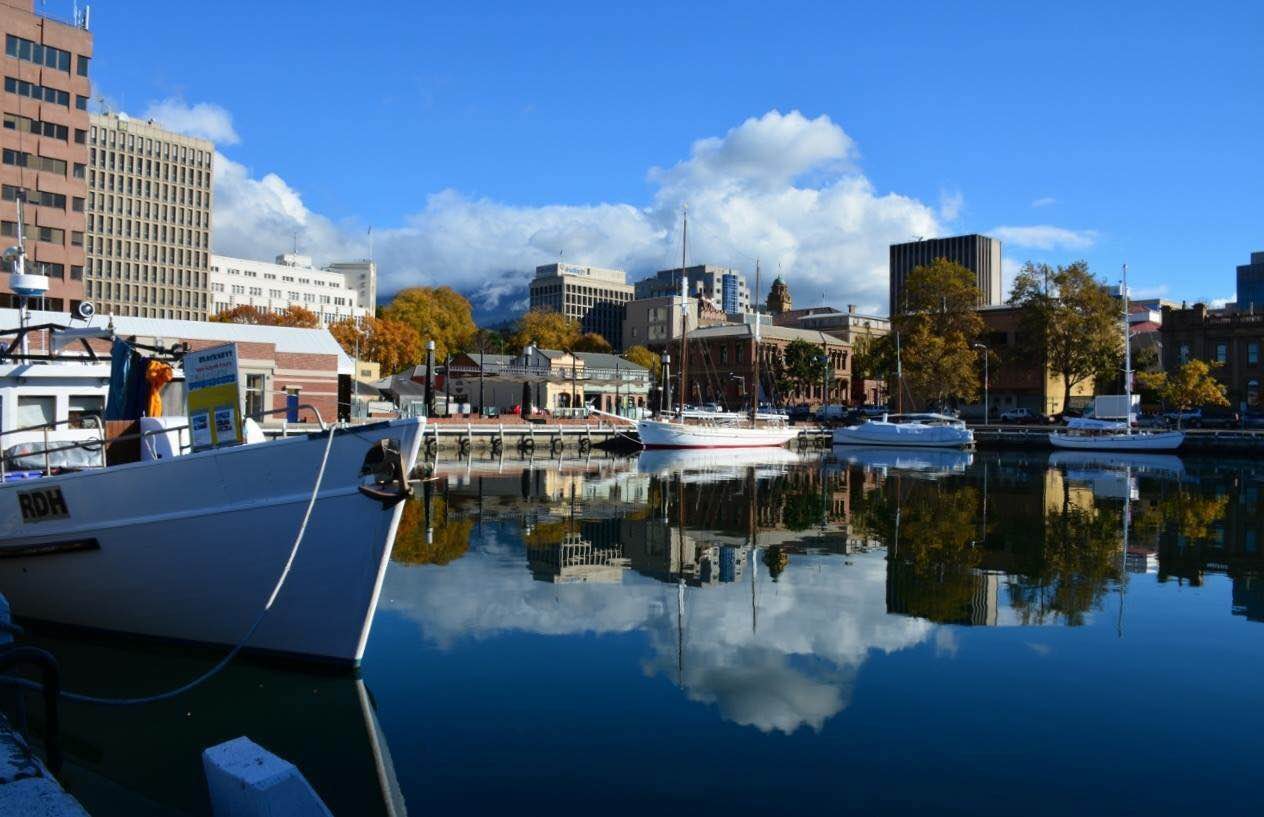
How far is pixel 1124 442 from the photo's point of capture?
57500mm

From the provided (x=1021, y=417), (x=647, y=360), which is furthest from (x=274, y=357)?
(x=647, y=360)

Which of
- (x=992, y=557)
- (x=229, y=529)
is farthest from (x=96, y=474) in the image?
(x=992, y=557)

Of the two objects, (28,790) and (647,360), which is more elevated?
(647,360)

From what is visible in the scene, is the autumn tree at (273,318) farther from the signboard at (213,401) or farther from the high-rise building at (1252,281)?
the high-rise building at (1252,281)

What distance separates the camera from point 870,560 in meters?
16.8

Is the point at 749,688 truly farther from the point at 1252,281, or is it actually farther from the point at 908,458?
the point at 1252,281

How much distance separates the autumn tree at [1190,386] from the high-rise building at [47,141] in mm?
78238

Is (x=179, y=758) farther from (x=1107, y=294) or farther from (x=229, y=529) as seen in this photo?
(x=1107, y=294)

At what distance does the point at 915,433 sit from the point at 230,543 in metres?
57.4

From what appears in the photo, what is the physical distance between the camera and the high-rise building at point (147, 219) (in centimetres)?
10500

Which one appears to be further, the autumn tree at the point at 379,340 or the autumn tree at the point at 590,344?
the autumn tree at the point at 590,344

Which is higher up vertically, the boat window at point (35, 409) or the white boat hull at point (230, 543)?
the boat window at point (35, 409)

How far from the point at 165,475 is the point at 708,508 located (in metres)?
17.5

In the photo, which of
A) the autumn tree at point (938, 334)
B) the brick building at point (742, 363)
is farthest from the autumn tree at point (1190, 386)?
the brick building at point (742, 363)
